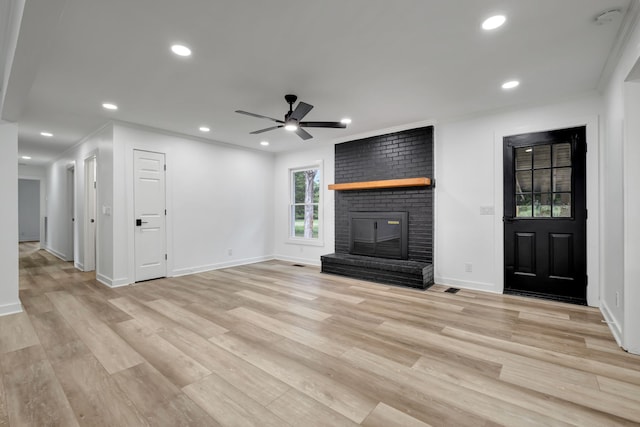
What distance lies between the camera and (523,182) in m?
3.89

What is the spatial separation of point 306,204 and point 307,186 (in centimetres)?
40

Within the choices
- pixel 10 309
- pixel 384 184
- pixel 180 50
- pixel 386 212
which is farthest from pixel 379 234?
pixel 10 309

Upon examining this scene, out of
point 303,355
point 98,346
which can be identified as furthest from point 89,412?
point 303,355

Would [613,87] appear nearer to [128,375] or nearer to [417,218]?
[417,218]

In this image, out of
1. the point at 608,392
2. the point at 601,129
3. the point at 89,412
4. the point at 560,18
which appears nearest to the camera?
the point at 89,412

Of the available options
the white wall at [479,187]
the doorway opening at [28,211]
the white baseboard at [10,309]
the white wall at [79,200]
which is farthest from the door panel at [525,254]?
the doorway opening at [28,211]

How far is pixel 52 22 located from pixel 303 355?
9.06ft

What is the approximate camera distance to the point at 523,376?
2025mm

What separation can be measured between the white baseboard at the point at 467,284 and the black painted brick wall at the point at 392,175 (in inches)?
15.1

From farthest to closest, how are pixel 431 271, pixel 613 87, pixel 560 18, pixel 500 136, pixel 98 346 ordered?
pixel 431 271, pixel 500 136, pixel 613 87, pixel 98 346, pixel 560 18

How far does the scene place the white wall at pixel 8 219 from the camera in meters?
3.29

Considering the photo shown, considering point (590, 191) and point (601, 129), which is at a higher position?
point (601, 129)

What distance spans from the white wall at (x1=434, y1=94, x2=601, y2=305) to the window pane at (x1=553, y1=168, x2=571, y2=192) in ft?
0.63

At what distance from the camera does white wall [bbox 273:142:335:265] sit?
19.6 feet
